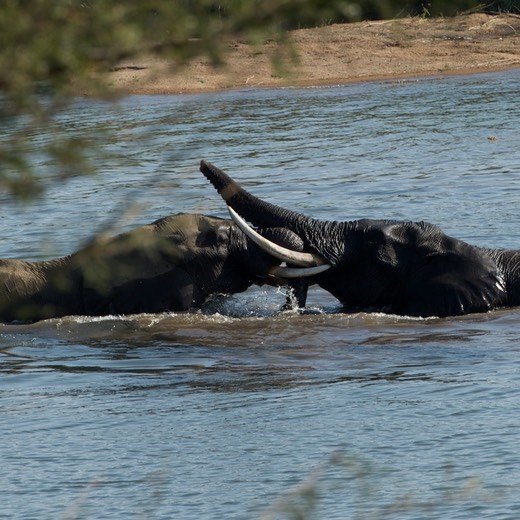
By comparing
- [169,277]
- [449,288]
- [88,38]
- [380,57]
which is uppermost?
[88,38]

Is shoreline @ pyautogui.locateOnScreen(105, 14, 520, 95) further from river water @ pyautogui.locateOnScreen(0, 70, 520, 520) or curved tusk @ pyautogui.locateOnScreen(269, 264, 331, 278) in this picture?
curved tusk @ pyautogui.locateOnScreen(269, 264, 331, 278)

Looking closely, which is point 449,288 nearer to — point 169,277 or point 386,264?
point 386,264

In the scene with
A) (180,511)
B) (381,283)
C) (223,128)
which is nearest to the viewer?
(180,511)

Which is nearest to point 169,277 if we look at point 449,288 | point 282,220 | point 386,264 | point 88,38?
point 282,220

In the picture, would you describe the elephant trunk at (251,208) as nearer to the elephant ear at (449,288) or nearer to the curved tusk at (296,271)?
the curved tusk at (296,271)

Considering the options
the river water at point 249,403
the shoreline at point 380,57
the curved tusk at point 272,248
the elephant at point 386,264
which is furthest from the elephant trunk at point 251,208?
→ the shoreline at point 380,57

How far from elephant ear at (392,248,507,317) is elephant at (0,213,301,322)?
918 millimetres

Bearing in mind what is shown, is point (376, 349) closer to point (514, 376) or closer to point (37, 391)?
point (514, 376)

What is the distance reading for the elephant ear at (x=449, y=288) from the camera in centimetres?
948

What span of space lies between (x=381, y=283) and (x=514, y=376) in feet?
7.20

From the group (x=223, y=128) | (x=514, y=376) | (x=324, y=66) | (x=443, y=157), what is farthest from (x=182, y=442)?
(x=324, y=66)

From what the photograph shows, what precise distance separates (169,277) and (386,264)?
60.1 inches

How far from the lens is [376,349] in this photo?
28.2 feet

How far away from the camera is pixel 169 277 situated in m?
9.55
